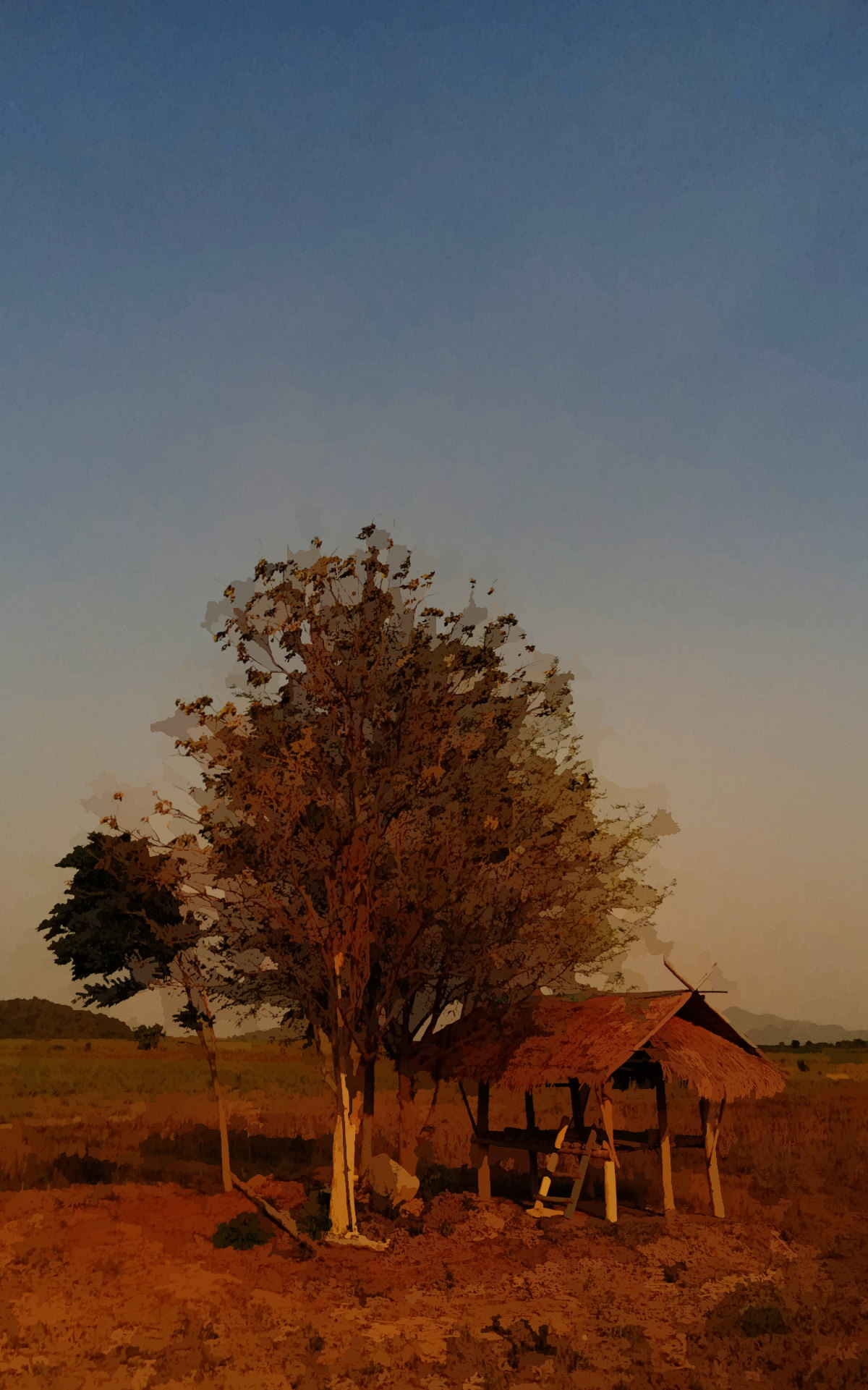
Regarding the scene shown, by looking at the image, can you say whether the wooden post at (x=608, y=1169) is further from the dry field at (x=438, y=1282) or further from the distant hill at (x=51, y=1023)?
the distant hill at (x=51, y=1023)

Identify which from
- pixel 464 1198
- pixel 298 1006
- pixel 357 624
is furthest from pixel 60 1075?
pixel 357 624

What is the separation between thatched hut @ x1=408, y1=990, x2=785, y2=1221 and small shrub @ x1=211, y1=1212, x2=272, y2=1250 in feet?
15.7

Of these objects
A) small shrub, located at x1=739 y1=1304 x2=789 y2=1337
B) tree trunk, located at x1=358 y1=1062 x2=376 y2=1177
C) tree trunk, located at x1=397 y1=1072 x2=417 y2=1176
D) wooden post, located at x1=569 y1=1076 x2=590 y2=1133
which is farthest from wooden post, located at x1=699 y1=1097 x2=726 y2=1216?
tree trunk, located at x1=358 y1=1062 x2=376 y2=1177

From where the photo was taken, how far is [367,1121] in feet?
74.8

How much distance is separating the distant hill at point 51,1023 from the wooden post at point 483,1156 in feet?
324

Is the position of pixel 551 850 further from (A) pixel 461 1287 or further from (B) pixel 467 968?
(A) pixel 461 1287

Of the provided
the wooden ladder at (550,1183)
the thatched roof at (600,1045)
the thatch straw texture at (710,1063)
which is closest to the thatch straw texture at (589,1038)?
the thatched roof at (600,1045)

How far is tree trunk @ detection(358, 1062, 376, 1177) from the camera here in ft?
72.5

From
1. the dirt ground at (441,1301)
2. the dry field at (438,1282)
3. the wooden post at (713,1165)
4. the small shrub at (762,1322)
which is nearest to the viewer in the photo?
the dirt ground at (441,1301)

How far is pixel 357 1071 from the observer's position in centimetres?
2414

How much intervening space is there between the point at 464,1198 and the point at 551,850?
732 cm

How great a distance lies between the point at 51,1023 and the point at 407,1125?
394 ft

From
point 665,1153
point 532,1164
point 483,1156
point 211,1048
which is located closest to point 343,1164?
point 483,1156

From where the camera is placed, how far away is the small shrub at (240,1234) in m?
18.1
